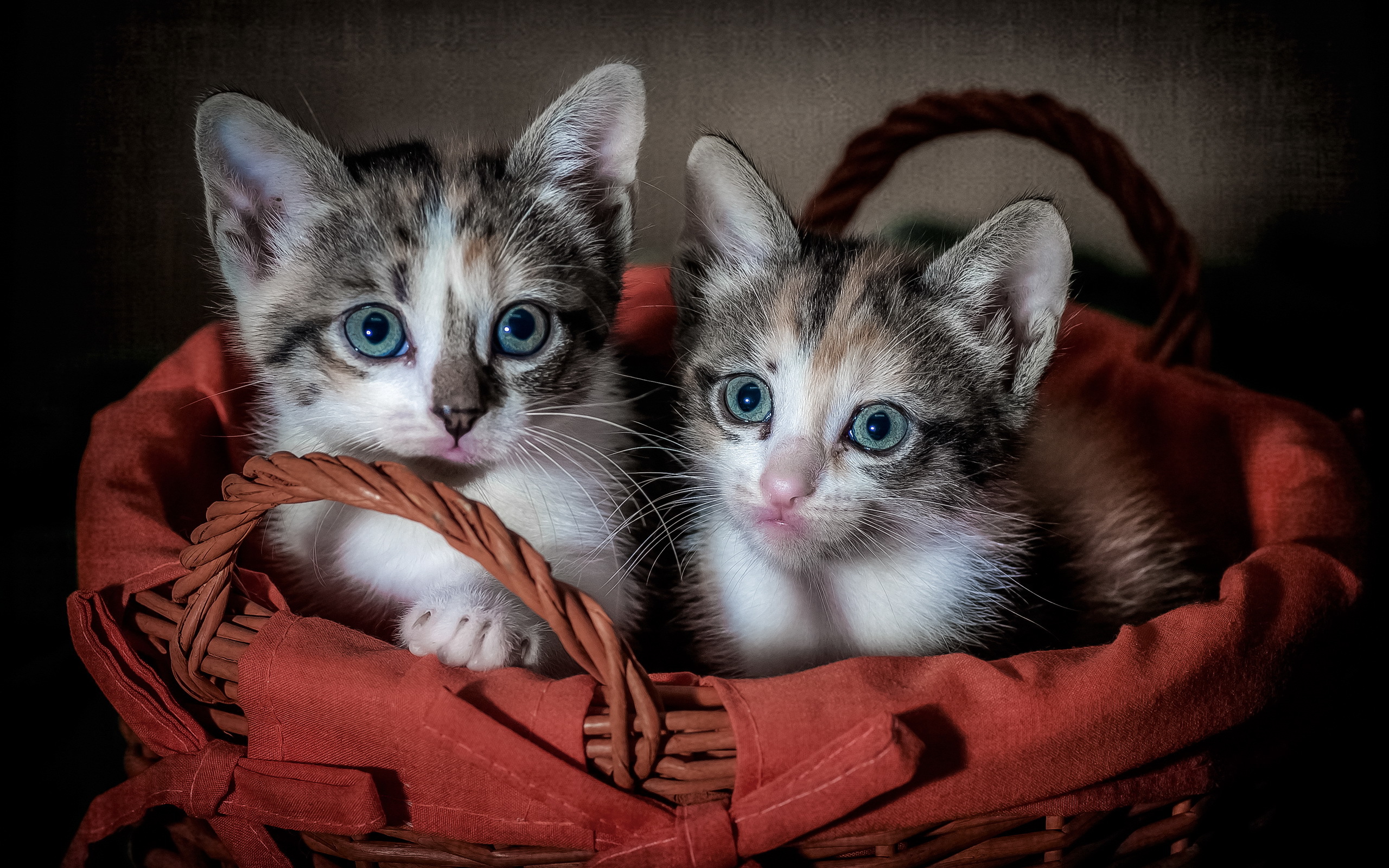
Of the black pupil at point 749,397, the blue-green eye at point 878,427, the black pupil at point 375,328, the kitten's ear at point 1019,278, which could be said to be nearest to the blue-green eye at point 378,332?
the black pupil at point 375,328

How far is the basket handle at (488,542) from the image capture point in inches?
27.0

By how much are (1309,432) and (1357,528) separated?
20 cm

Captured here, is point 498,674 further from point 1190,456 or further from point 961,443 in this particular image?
point 1190,456

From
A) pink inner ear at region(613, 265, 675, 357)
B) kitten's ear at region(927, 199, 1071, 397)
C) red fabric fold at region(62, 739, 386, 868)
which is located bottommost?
red fabric fold at region(62, 739, 386, 868)

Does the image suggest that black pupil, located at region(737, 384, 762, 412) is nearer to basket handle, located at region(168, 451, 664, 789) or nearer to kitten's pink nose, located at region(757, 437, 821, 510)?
kitten's pink nose, located at region(757, 437, 821, 510)

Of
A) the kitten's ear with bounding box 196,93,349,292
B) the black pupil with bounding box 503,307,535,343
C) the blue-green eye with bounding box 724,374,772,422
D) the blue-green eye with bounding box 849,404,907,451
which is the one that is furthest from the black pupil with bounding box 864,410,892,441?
the kitten's ear with bounding box 196,93,349,292

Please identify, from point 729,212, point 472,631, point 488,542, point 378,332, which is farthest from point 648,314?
point 488,542

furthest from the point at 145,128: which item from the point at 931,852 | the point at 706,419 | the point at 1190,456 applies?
the point at 1190,456

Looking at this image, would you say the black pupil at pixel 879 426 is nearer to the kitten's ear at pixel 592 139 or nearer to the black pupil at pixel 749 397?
the black pupil at pixel 749 397

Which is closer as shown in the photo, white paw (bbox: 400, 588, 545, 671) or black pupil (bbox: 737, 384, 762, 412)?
white paw (bbox: 400, 588, 545, 671)

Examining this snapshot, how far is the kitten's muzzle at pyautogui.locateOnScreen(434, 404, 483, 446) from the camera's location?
0.90 m

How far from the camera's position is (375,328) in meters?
0.96

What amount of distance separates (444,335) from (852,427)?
16.2 inches

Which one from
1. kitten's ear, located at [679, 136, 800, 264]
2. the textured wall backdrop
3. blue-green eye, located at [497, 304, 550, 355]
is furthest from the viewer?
the textured wall backdrop
